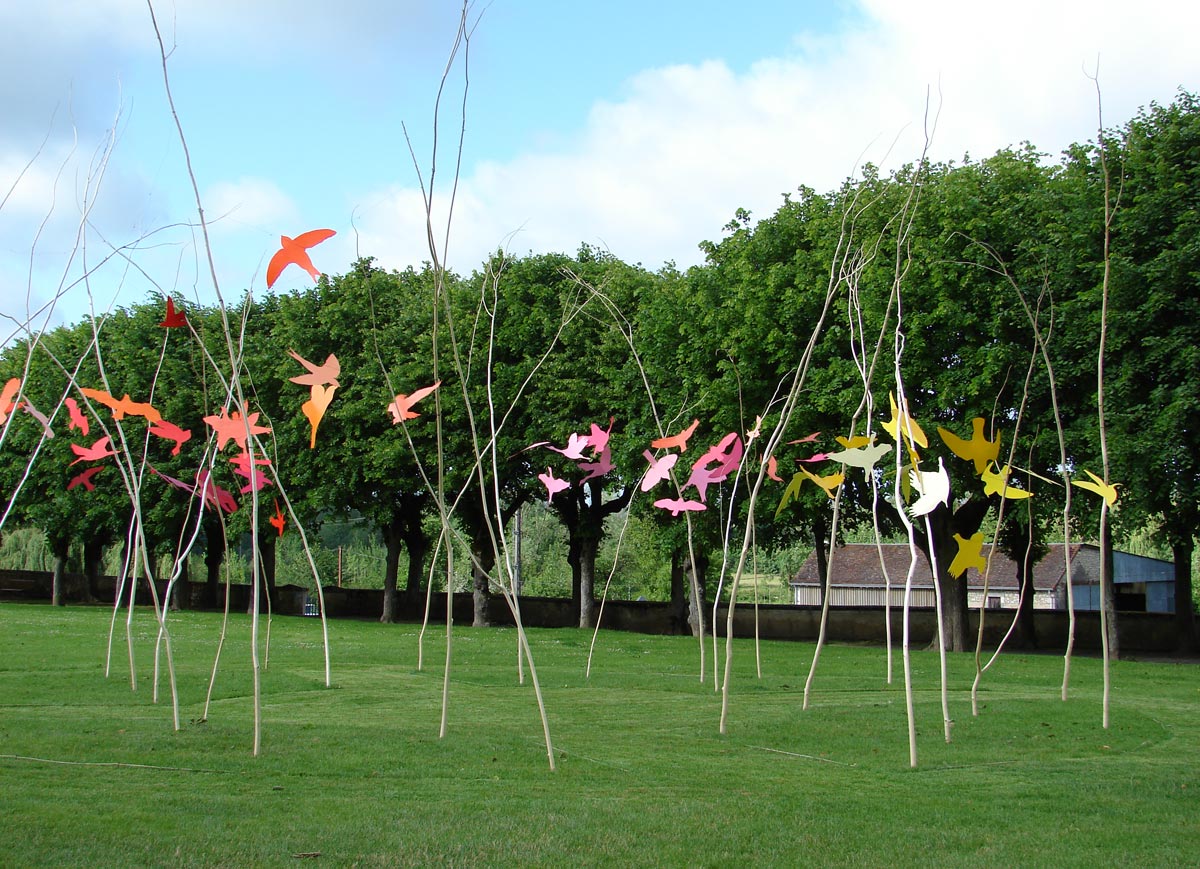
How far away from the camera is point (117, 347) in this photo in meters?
36.2

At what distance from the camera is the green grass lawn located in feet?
18.5

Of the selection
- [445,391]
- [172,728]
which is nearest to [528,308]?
[445,391]

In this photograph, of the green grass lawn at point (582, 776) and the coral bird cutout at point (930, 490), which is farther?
the coral bird cutout at point (930, 490)

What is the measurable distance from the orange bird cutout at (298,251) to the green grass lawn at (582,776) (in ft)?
11.9

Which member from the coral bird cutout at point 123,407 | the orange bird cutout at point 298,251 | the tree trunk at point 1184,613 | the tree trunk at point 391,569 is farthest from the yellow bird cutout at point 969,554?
the tree trunk at point 391,569

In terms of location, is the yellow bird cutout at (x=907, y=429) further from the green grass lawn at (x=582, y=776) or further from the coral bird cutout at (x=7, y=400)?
the coral bird cutout at (x=7, y=400)

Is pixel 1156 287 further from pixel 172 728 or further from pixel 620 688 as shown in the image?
pixel 172 728

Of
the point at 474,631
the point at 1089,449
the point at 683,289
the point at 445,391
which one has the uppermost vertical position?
the point at 683,289

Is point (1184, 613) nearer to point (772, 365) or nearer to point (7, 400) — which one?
point (772, 365)

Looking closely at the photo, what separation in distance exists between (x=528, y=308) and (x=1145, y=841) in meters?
25.9

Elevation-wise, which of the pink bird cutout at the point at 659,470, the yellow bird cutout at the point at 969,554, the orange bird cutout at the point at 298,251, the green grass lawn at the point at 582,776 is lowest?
the green grass lawn at the point at 582,776

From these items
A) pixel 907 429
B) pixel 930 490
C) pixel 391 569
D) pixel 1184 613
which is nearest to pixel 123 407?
pixel 907 429

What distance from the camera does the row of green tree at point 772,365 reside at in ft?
64.6

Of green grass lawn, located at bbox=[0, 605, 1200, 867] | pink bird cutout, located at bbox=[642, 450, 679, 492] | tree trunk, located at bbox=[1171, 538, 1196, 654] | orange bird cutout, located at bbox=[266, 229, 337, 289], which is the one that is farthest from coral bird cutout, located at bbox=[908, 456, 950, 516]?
tree trunk, located at bbox=[1171, 538, 1196, 654]
